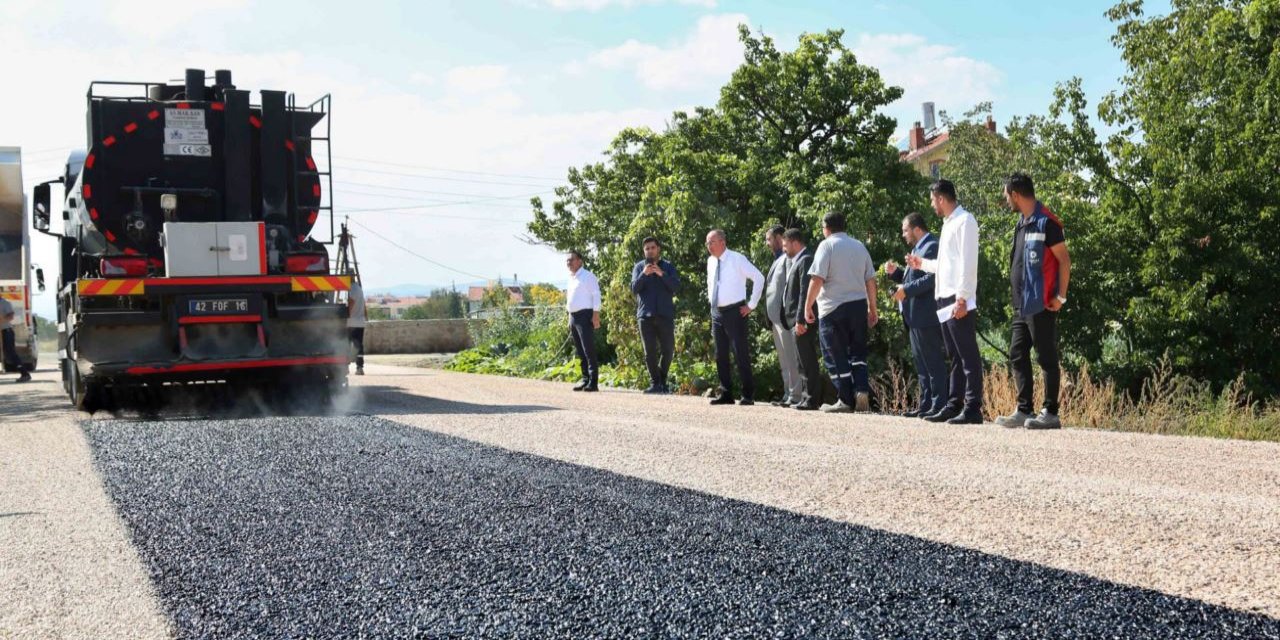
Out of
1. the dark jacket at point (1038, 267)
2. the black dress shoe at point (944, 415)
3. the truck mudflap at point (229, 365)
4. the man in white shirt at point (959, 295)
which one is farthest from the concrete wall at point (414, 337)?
the dark jacket at point (1038, 267)

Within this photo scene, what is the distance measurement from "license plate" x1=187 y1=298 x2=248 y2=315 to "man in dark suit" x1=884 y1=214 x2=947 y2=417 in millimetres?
6064

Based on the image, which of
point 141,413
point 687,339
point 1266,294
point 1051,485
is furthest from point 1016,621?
point 1266,294

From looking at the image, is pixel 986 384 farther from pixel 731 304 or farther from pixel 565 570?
pixel 565 570

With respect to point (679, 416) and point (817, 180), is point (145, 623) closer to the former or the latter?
point (679, 416)

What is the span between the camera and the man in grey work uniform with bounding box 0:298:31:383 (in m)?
17.8

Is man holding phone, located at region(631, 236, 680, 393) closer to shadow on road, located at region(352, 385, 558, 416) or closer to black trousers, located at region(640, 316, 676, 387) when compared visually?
black trousers, located at region(640, 316, 676, 387)

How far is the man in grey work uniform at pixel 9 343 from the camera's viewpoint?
703 inches

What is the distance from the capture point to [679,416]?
9.78 metres

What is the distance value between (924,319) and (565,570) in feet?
19.3

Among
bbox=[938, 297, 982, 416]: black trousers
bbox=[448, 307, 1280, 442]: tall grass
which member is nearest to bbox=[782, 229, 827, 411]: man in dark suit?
bbox=[448, 307, 1280, 442]: tall grass

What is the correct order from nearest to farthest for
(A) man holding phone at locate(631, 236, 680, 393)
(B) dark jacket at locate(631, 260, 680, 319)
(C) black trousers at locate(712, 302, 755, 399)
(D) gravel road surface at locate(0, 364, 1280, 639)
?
(D) gravel road surface at locate(0, 364, 1280, 639) → (C) black trousers at locate(712, 302, 755, 399) → (A) man holding phone at locate(631, 236, 680, 393) → (B) dark jacket at locate(631, 260, 680, 319)

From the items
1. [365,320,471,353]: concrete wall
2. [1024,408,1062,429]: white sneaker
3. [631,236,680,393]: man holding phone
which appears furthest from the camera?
[365,320,471,353]: concrete wall

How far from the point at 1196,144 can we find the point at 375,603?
562 inches

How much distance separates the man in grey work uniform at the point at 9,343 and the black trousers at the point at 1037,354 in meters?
15.6
